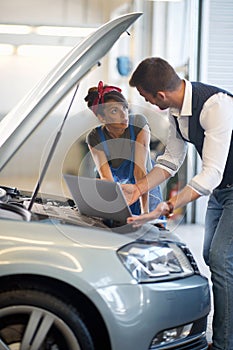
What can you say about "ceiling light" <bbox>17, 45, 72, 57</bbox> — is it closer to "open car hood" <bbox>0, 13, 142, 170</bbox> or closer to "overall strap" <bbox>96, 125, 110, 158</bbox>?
"overall strap" <bbox>96, 125, 110, 158</bbox>

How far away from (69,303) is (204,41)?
5571 millimetres

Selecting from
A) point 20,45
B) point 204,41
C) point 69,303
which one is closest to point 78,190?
point 69,303

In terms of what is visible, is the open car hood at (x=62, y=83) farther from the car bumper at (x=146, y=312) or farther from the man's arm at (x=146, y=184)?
the man's arm at (x=146, y=184)

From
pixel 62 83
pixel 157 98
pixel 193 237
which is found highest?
pixel 62 83

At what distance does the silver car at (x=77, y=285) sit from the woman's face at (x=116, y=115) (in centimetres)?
88

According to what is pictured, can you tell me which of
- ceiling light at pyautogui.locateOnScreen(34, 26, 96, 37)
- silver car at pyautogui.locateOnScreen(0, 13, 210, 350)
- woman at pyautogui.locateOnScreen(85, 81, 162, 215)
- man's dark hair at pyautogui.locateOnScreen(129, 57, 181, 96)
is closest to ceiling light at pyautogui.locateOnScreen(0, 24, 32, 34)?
ceiling light at pyautogui.locateOnScreen(34, 26, 96, 37)

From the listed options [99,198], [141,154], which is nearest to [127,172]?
[141,154]

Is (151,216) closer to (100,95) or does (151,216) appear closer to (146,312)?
(146,312)

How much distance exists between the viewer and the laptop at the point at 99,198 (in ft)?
8.01

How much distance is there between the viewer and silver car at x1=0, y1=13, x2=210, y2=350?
6.45 ft

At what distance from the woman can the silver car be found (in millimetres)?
891

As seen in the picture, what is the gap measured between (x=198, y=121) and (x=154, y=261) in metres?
0.71

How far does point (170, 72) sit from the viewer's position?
2402 mm

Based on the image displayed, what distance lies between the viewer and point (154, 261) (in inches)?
83.8
